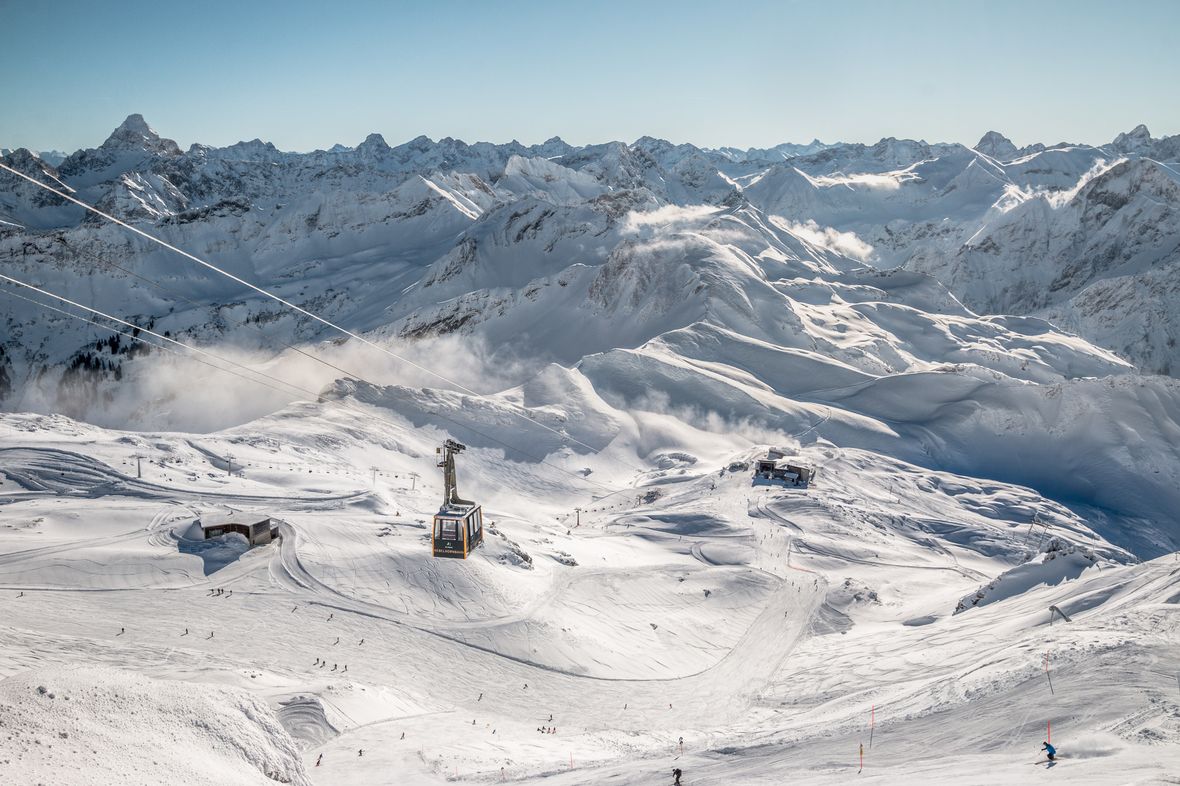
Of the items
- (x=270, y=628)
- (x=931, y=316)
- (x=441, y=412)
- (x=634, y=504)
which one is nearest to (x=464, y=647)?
(x=270, y=628)

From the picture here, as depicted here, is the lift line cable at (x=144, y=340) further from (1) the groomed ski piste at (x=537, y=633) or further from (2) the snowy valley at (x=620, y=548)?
(1) the groomed ski piste at (x=537, y=633)

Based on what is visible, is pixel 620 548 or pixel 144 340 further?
pixel 144 340

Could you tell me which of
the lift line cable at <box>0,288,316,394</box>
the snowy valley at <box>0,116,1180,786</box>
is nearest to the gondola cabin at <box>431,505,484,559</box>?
the snowy valley at <box>0,116,1180,786</box>

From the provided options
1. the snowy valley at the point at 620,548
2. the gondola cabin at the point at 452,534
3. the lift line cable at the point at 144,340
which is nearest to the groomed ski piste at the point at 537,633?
the snowy valley at the point at 620,548

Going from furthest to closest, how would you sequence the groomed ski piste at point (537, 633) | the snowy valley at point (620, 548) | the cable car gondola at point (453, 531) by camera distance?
the cable car gondola at point (453, 531) < the snowy valley at point (620, 548) < the groomed ski piste at point (537, 633)

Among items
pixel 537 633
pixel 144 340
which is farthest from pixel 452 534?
pixel 144 340

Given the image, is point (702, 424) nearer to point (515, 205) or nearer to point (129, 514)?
point (129, 514)

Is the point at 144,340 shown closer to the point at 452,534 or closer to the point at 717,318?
the point at 717,318
